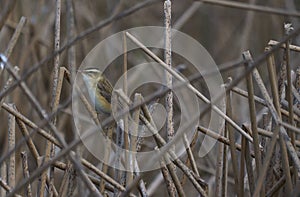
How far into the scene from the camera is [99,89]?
3.31m

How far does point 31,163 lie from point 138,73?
0.86 meters

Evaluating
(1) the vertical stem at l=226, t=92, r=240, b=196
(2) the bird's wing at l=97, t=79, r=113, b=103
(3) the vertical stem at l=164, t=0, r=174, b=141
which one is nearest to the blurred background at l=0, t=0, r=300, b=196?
(3) the vertical stem at l=164, t=0, r=174, b=141

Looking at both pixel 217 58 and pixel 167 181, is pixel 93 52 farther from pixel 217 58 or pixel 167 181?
pixel 167 181

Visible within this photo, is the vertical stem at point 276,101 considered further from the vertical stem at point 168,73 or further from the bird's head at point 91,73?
the bird's head at point 91,73

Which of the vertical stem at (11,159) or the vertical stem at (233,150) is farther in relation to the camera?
the vertical stem at (11,159)

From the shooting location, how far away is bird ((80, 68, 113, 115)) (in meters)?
3.16

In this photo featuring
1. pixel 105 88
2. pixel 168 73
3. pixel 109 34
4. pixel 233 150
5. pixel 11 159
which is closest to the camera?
pixel 233 150

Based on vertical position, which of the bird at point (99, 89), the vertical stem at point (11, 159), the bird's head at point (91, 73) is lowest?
the vertical stem at point (11, 159)

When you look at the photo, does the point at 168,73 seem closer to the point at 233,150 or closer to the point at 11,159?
the point at 233,150

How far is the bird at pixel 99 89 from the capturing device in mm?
3164

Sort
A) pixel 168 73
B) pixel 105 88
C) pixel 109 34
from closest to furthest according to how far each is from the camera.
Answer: pixel 168 73 → pixel 105 88 → pixel 109 34

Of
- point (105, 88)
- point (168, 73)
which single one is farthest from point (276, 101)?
point (105, 88)

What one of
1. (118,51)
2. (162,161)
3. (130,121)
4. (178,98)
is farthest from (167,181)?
(118,51)

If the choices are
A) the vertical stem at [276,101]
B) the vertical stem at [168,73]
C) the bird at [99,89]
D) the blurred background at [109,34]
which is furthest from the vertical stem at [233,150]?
the bird at [99,89]
